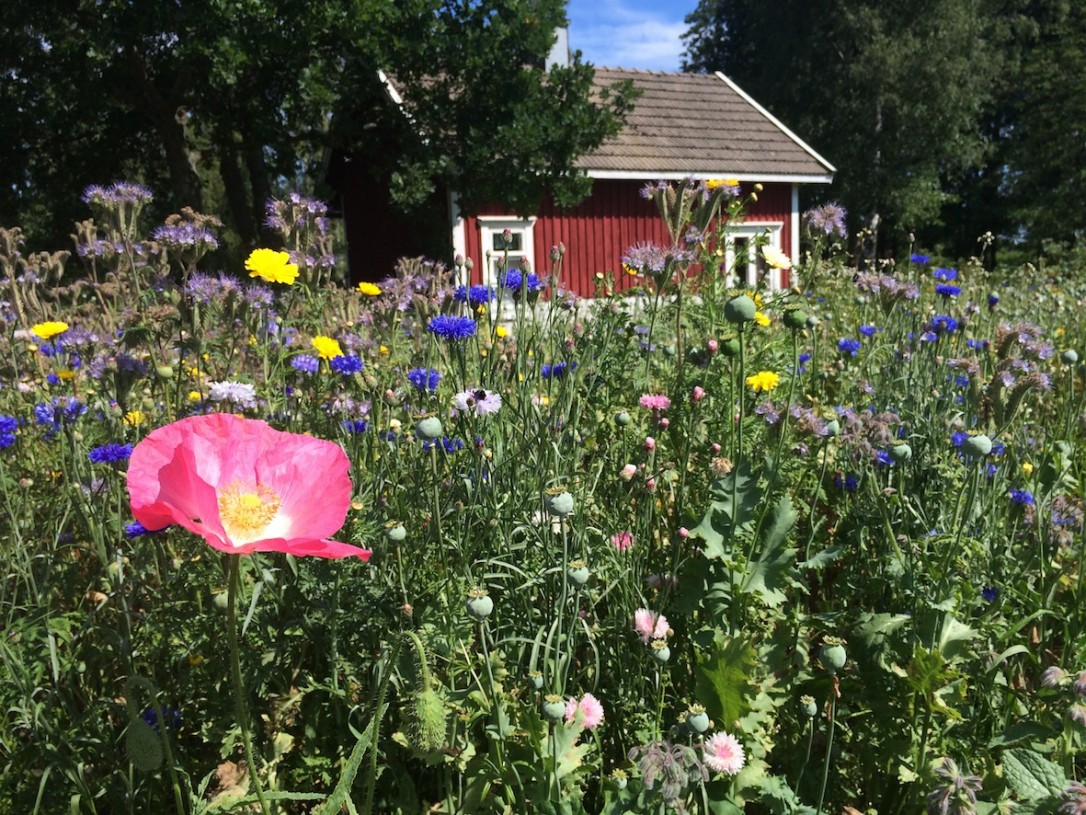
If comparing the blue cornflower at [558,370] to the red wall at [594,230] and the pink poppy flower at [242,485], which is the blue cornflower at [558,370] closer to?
the pink poppy flower at [242,485]

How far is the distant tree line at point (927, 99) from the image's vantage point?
78.1 feet

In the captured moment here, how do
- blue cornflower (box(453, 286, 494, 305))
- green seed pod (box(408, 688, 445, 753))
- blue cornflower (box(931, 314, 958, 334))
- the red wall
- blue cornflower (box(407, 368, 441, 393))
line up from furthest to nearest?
the red wall → blue cornflower (box(931, 314, 958, 334)) → blue cornflower (box(453, 286, 494, 305)) → blue cornflower (box(407, 368, 441, 393)) → green seed pod (box(408, 688, 445, 753))

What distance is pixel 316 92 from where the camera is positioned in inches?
504

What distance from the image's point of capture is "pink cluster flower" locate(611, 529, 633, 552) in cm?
206

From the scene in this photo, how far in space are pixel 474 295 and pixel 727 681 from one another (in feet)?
5.10

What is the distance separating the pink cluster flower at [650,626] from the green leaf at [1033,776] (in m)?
0.65

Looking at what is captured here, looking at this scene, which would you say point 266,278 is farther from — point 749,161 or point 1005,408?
point 749,161

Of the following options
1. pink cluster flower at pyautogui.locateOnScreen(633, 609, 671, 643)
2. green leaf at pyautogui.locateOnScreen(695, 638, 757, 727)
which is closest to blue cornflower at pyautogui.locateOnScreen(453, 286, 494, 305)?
pink cluster flower at pyautogui.locateOnScreen(633, 609, 671, 643)

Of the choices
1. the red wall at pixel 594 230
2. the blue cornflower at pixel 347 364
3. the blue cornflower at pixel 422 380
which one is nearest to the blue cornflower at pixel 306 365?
the blue cornflower at pixel 347 364

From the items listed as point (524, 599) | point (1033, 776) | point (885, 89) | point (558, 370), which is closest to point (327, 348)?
point (558, 370)

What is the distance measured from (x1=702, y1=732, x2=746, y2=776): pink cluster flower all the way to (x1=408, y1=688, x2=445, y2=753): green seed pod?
20.8 inches

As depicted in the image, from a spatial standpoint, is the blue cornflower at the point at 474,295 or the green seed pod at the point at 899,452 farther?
the blue cornflower at the point at 474,295

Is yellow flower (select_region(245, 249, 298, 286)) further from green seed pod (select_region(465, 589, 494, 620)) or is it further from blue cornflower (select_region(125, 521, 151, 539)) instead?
green seed pod (select_region(465, 589, 494, 620))

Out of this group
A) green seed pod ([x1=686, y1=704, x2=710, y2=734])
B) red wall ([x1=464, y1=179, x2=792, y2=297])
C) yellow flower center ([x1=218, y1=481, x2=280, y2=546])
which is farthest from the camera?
red wall ([x1=464, y1=179, x2=792, y2=297])
